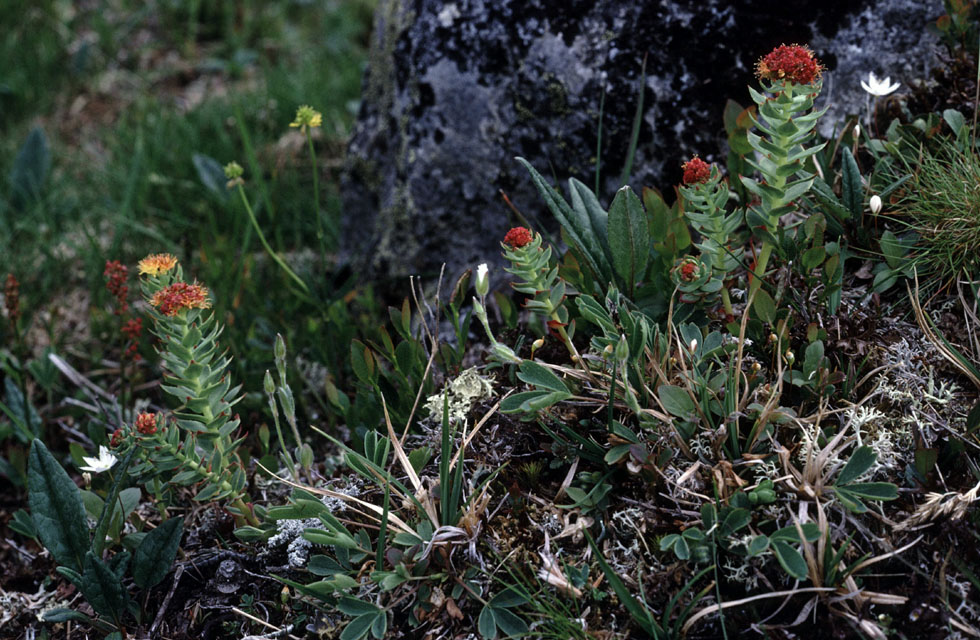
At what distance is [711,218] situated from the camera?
207 cm

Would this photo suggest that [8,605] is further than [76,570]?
Yes

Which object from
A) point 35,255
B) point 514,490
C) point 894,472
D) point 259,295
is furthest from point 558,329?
point 35,255

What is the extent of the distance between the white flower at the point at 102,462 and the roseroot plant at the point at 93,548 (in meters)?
0.14

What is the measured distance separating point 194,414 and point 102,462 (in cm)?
47

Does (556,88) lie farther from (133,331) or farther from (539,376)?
(133,331)

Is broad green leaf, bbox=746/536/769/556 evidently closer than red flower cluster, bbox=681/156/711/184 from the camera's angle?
Yes

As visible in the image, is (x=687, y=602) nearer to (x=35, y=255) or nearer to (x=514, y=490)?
(x=514, y=490)

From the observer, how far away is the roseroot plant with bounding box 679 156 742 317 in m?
1.98

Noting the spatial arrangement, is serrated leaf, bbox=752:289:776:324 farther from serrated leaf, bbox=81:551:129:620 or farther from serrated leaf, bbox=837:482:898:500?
serrated leaf, bbox=81:551:129:620

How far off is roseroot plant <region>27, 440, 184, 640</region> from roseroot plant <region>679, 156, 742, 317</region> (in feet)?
5.06

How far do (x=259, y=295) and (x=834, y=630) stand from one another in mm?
2512

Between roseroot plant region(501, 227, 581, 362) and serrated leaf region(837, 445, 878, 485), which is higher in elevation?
roseroot plant region(501, 227, 581, 362)

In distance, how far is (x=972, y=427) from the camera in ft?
6.19

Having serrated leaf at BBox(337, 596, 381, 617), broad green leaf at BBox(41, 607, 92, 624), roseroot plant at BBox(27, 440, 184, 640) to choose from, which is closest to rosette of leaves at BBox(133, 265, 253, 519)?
roseroot plant at BBox(27, 440, 184, 640)
